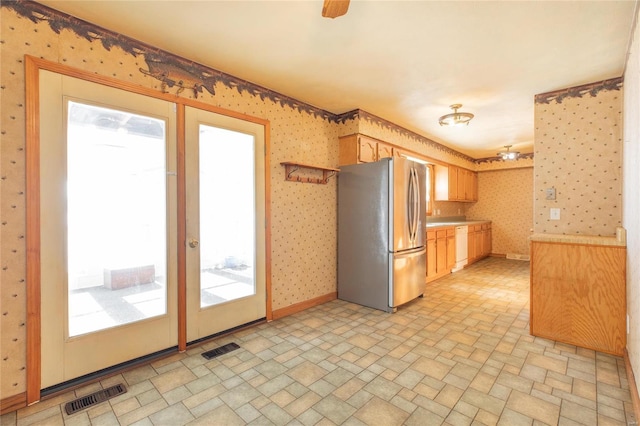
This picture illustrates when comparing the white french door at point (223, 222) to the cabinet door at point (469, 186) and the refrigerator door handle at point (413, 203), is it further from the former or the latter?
the cabinet door at point (469, 186)

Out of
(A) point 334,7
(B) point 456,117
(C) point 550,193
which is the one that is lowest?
(C) point 550,193

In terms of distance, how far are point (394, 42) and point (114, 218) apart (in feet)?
8.34

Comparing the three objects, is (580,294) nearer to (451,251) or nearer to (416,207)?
(416,207)

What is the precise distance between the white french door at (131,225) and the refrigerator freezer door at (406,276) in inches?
64.1

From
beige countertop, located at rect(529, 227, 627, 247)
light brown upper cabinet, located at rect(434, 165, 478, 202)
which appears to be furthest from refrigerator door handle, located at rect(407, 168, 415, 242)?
light brown upper cabinet, located at rect(434, 165, 478, 202)

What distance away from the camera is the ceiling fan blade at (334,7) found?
53.7 inches

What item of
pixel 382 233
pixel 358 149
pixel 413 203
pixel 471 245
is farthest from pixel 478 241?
pixel 358 149

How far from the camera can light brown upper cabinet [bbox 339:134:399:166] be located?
12.6ft

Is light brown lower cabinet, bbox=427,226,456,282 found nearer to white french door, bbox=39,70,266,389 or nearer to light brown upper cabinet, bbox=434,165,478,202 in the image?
light brown upper cabinet, bbox=434,165,478,202

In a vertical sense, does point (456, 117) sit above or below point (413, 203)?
above

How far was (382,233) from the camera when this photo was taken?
350cm

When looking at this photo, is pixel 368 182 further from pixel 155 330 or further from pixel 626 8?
pixel 155 330

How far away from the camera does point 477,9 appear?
1.86 metres

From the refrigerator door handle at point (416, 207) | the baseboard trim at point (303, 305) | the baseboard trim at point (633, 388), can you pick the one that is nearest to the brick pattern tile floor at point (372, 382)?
the baseboard trim at point (633, 388)
